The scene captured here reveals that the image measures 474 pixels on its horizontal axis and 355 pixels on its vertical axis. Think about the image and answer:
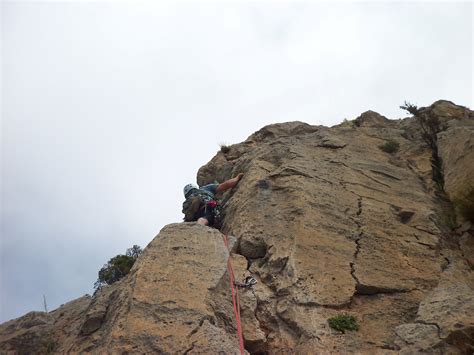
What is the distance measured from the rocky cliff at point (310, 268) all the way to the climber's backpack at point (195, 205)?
642 mm

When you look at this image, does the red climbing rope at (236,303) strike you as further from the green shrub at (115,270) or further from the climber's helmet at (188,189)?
the green shrub at (115,270)

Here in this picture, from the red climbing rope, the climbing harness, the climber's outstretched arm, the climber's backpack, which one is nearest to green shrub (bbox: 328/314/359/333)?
the red climbing rope

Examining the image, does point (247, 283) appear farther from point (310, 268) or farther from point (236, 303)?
point (310, 268)

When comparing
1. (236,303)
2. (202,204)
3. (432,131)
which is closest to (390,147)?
(432,131)

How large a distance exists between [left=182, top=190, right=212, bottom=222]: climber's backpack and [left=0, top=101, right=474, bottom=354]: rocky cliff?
2.11 ft

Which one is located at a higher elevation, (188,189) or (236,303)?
(188,189)

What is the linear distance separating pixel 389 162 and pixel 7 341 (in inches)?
451

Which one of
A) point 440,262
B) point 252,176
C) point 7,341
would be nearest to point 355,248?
point 440,262

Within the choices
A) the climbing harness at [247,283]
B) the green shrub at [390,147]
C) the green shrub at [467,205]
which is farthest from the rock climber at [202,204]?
the green shrub at [467,205]

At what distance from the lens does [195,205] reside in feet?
42.2

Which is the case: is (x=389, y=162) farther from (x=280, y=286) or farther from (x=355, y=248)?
(x=280, y=286)

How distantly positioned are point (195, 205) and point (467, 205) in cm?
695

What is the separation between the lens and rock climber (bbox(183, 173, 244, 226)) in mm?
12719

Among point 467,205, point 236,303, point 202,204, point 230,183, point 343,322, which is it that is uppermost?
point 230,183
